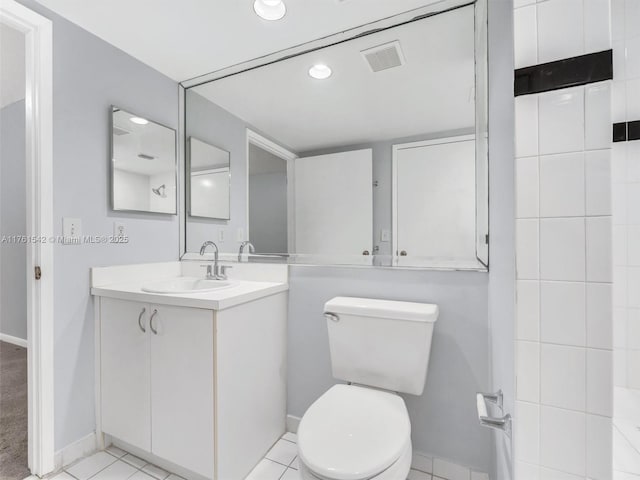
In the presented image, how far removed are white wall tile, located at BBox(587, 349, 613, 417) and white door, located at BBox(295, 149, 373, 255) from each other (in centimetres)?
98

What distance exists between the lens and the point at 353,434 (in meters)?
0.98

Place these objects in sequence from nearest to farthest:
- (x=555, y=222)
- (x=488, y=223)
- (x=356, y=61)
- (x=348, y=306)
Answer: (x=555, y=222) < (x=488, y=223) < (x=348, y=306) < (x=356, y=61)

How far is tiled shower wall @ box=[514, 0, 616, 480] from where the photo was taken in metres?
0.61

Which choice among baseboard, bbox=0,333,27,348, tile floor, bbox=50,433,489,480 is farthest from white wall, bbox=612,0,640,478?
baseboard, bbox=0,333,27,348

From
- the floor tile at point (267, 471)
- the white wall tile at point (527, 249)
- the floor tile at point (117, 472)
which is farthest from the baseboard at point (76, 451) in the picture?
the white wall tile at point (527, 249)

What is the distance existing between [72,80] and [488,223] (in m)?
2.07

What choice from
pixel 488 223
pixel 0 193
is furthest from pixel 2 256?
pixel 488 223

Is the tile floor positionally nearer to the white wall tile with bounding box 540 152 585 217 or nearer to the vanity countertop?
the vanity countertop

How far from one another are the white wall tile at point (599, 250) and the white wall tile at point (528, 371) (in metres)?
0.19

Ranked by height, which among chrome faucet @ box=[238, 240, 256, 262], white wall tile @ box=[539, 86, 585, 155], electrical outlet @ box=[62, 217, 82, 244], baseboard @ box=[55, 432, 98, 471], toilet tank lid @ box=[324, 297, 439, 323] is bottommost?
baseboard @ box=[55, 432, 98, 471]

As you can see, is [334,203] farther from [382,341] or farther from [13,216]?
[13,216]

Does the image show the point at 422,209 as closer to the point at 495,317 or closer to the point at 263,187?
the point at 495,317

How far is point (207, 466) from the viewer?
47.3 inches

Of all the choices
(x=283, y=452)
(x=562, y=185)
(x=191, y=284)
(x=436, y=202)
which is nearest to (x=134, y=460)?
(x=283, y=452)
